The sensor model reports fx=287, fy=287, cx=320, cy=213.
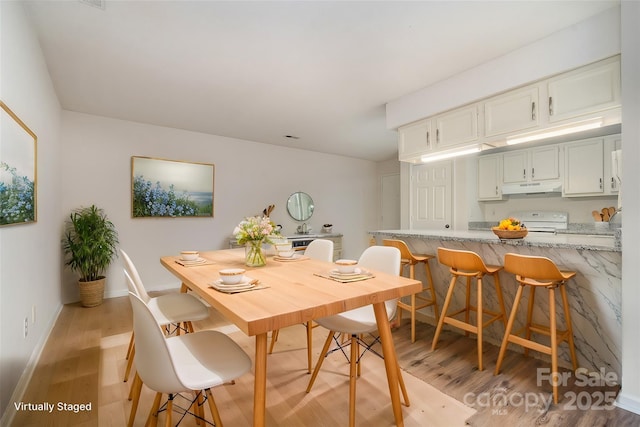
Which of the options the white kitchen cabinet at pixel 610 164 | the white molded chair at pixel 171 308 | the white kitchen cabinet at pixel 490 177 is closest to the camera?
the white molded chair at pixel 171 308

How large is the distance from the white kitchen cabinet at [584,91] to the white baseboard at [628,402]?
5.96ft

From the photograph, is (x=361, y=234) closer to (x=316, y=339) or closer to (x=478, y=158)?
(x=478, y=158)

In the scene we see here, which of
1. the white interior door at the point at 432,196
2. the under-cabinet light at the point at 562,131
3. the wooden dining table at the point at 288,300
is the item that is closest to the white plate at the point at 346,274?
the wooden dining table at the point at 288,300

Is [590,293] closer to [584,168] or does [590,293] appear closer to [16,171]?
[584,168]

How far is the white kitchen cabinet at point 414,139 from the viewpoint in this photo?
311cm

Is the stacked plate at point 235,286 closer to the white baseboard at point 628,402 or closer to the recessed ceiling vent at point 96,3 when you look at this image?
the recessed ceiling vent at point 96,3

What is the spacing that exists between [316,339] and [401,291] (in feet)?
4.65

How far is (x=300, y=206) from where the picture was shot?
5566 millimetres

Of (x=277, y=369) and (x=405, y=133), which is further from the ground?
(x=405, y=133)

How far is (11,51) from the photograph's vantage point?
160 centimetres

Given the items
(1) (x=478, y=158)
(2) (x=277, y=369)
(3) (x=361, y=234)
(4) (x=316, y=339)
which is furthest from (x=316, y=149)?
(2) (x=277, y=369)

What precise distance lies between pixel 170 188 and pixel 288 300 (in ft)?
12.0

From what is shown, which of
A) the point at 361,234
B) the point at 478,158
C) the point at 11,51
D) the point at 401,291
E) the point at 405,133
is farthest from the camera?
the point at 361,234

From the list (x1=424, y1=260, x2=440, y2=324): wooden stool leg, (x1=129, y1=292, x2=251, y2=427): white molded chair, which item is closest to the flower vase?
(x1=129, y1=292, x2=251, y2=427): white molded chair
